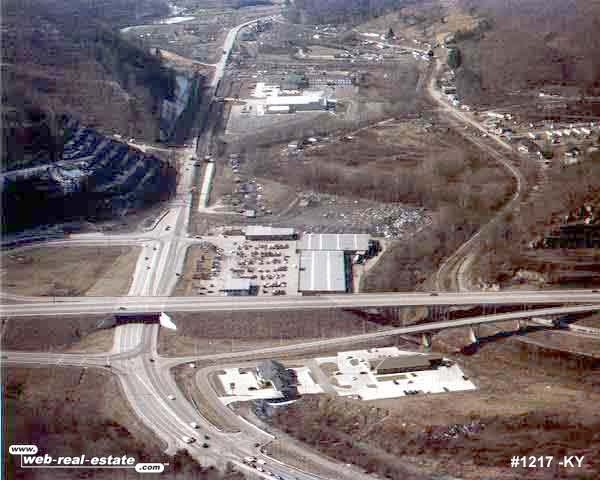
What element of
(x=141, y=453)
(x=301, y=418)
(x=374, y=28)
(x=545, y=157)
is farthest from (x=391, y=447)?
(x=374, y=28)

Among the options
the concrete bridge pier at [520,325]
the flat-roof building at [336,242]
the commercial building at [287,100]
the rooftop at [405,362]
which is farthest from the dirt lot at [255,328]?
the commercial building at [287,100]

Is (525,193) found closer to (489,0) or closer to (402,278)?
(402,278)

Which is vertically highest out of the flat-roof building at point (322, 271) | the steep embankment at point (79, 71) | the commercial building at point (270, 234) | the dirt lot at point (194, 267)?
the steep embankment at point (79, 71)

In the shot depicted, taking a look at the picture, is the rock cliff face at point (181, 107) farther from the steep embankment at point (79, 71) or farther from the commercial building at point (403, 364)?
the commercial building at point (403, 364)

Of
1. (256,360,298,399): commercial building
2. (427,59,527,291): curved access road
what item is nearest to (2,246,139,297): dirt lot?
(256,360,298,399): commercial building

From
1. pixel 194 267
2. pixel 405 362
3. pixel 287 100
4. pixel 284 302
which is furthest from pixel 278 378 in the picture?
pixel 287 100

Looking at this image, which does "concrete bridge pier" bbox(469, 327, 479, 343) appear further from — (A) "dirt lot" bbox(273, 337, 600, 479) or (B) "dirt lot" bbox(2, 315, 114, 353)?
(B) "dirt lot" bbox(2, 315, 114, 353)
